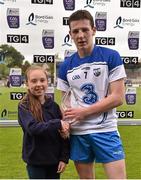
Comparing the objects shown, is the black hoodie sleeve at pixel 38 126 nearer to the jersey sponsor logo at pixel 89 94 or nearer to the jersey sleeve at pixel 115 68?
the jersey sponsor logo at pixel 89 94

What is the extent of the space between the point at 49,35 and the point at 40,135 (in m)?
2.25

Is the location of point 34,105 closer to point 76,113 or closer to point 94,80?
point 76,113

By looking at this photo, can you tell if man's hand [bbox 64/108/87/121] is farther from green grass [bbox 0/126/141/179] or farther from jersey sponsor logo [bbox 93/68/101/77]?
green grass [bbox 0/126/141/179]

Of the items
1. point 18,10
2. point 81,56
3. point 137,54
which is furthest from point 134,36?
point 81,56

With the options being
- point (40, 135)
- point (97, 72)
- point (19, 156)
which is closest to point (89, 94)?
point (97, 72)

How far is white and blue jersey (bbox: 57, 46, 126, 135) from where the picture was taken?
2297 mm

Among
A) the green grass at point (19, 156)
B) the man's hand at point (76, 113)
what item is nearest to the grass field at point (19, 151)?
the green grass at point (19, 156)

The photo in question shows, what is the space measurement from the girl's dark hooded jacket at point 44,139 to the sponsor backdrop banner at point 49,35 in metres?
1.98

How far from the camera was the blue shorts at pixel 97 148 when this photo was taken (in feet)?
7.63

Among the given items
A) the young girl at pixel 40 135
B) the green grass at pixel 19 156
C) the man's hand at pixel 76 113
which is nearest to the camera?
the man's hand at pixel 76 113

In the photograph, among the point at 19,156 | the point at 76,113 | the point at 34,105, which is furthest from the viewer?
the point at 19,156

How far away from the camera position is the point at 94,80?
232cm

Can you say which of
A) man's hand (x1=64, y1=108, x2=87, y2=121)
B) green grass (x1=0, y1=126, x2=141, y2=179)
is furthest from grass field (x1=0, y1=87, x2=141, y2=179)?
man's hand (x1=64, y1=108, x2=87, y2=121)

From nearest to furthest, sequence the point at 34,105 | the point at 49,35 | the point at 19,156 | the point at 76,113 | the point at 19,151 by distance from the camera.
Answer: the point at 76,113 → the point at 34,105 → the point at 49,35 → the point at 19,156 → the point at 19,151
